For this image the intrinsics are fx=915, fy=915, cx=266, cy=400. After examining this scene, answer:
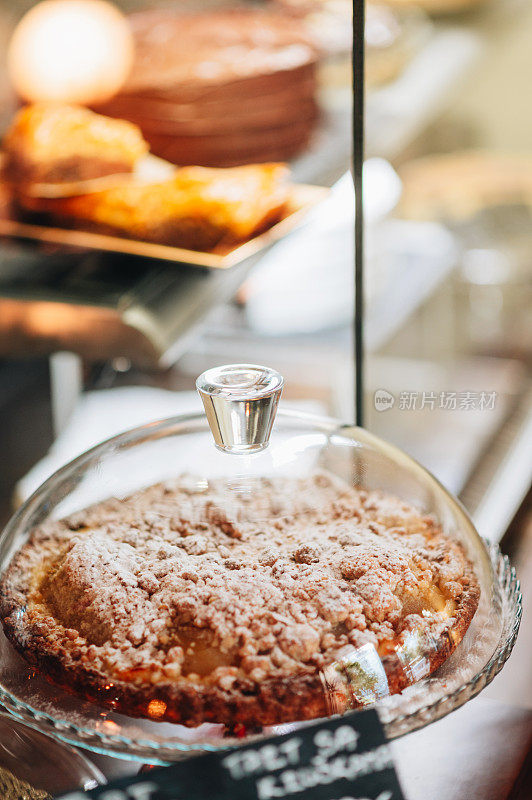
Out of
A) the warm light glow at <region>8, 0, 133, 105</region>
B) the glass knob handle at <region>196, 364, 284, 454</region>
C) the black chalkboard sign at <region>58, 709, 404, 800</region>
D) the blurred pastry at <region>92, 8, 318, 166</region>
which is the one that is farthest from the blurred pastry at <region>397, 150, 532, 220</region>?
the black chalkboard sign at <region>58, 709, 404, 800</region>

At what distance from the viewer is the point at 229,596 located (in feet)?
1.43

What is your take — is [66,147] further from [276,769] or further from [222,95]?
[276,769]

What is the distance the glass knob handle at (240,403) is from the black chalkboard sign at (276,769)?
0.15 meters

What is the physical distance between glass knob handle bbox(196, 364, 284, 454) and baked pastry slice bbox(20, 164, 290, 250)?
1.36ft

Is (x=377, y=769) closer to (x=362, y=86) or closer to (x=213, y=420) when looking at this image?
(x=213, y=420)

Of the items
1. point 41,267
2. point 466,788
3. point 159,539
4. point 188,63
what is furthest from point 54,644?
point 188,63

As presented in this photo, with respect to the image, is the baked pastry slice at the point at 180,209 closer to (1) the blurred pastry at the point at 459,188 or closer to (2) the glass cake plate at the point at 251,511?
(2) the glass cake plate at the point at 251,511

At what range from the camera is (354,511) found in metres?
0.51

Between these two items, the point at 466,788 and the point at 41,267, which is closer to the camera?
the point at 466,788

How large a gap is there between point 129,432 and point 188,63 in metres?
0.70

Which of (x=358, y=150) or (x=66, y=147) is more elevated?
(x=358, y=150)

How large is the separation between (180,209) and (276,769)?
0.60 m

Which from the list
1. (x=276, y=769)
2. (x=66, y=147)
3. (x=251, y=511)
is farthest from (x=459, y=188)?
(x=276, y=769)

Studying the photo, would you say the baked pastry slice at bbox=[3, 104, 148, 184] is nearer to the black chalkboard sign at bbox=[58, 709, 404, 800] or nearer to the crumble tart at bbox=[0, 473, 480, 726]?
the crumble tart at bbox=[0, 473, 480, 726]
